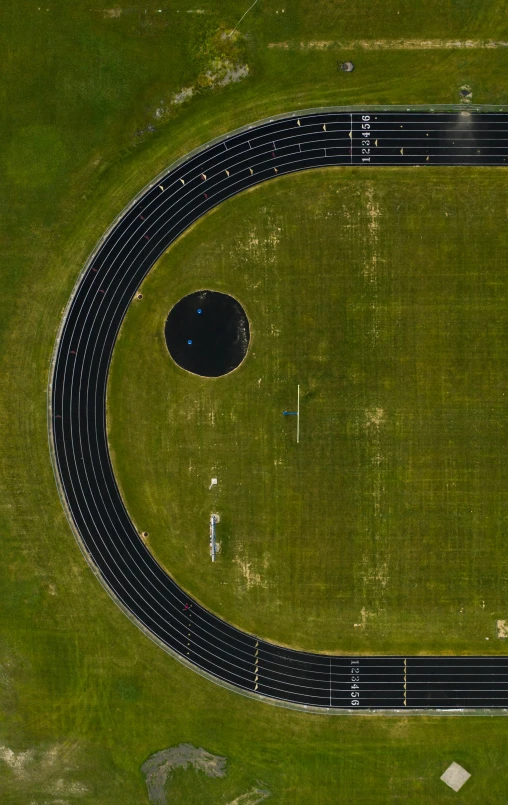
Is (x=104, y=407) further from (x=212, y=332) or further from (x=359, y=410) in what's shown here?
(x=359, y=410)

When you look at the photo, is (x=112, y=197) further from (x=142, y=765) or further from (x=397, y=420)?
(x=142, y=765)

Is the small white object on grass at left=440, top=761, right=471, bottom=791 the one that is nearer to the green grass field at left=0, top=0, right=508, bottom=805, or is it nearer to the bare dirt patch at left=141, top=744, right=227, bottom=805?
the green grass field at left=0, top=0, right=508, bottom=805

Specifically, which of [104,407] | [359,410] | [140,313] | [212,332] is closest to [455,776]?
[359,410]

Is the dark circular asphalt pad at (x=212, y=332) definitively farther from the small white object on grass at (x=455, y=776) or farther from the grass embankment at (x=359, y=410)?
the small white object on grass at (x=455, y=776)

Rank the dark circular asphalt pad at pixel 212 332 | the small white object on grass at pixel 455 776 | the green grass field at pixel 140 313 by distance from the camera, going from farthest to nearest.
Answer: the dark circular asphalt pad at pixel 212 332 → the small white object on grass at pixel 455 776 → the green grass field at pixel 140 313

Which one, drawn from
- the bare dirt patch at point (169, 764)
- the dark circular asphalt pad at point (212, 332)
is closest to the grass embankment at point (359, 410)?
the dark circular asphalt pad at point (212, 332)

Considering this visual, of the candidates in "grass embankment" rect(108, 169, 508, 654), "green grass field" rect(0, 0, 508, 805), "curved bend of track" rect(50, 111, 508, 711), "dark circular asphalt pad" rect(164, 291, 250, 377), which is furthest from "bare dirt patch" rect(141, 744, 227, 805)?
"dark circular asphalt pad" rect(164, 291, 250, 377)
